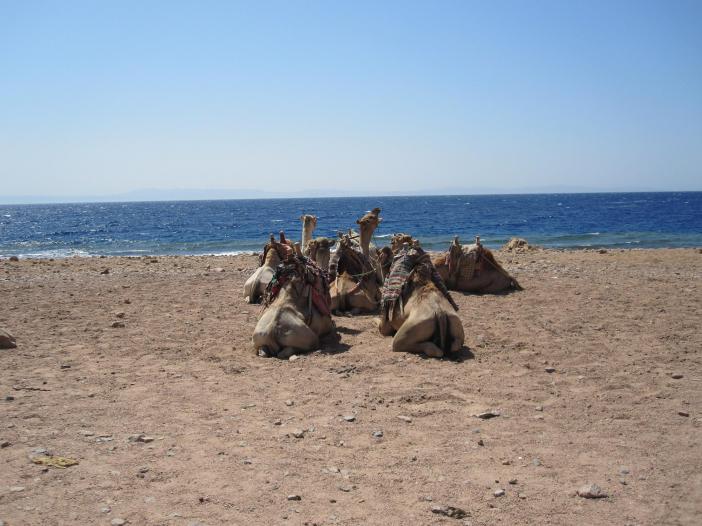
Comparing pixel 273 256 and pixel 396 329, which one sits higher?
pixel 273 256

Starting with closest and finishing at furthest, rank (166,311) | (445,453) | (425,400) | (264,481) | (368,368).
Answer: (264,481)
(445,453)
(425,400)
(368,368)
(166,311)

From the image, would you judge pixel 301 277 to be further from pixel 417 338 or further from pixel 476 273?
pixel 476 273

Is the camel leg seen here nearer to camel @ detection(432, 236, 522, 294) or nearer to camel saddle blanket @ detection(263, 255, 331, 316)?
camel saddle blanket @ detection(263, 255, 331, 316)

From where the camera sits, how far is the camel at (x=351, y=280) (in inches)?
440

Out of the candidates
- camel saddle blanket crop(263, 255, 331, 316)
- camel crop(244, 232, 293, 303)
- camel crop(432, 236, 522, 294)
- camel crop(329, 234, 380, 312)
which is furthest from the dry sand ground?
camel crop(432, 236, 522, 294)

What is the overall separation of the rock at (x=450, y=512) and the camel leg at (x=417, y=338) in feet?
12.5

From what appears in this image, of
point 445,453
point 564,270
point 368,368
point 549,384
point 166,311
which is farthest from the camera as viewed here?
point 564,270

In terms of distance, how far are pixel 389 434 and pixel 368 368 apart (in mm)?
2100

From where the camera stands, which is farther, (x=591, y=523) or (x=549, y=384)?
(x=549, y=384)

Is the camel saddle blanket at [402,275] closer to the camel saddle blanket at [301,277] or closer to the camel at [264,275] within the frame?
the camel saddle blanket at [301,277]

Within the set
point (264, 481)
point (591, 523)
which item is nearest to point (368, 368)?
point (264, 481)

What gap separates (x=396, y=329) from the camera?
901 centimetres

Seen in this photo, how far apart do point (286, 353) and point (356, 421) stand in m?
2.61

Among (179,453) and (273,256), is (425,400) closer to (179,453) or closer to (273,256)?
(179,453)
